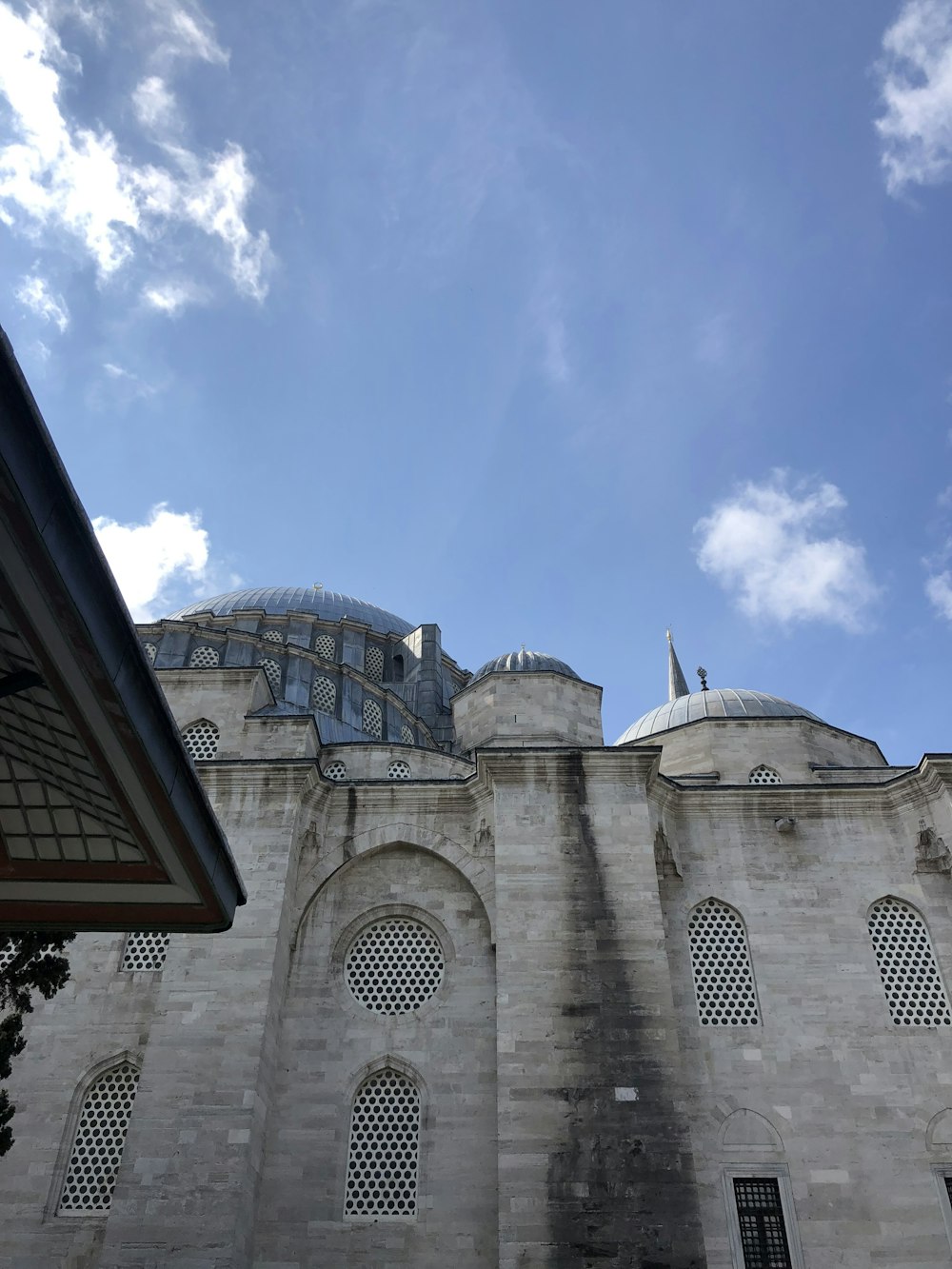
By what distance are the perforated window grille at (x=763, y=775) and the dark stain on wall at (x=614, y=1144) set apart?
508 centimetres

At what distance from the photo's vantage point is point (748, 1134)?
10.4 meters

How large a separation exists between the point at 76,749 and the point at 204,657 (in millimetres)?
13880

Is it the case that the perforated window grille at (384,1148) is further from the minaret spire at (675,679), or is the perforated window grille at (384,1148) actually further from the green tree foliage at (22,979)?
the minaret spire at (675,679)

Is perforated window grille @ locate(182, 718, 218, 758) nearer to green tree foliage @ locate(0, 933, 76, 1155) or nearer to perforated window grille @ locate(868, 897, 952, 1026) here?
green tree foliage @ locate(0, 933, 76, 1155)

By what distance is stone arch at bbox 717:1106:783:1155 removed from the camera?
1030 centimetres

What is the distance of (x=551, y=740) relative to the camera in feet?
47.2

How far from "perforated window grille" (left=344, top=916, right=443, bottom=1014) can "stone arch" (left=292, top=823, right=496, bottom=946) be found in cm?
78

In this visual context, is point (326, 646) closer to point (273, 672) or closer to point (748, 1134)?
point (273, 672)

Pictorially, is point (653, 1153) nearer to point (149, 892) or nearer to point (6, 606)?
point (149, 892)

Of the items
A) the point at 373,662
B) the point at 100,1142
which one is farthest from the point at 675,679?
the point at 100,1142

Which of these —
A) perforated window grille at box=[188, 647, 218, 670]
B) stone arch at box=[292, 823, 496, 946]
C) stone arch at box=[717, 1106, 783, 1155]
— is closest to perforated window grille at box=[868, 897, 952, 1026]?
stone arch at box=[717, 1106, 783, 1155]

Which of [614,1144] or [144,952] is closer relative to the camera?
[614,1144]

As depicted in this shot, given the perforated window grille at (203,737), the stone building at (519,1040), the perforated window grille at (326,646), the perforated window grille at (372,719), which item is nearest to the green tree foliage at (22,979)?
the stone building at (519,1040)

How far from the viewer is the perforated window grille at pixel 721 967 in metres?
11.2
